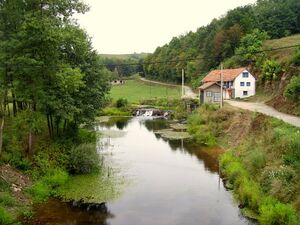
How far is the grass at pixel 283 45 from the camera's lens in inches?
2308

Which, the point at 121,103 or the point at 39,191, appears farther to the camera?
the point at 121,103

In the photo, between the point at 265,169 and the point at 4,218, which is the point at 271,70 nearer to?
the point at 265,169

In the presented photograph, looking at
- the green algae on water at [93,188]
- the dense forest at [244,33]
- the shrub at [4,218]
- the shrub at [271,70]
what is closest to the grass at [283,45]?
the shrub at [271,70]

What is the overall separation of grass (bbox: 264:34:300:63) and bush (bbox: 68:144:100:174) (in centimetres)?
3629

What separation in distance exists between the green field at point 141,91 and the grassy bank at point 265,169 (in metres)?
47.8

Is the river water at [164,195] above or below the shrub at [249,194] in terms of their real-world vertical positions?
below

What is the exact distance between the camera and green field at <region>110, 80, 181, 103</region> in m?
87.4

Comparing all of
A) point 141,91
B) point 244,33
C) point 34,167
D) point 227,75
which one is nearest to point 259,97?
point 227,75

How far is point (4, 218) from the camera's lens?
735 inches

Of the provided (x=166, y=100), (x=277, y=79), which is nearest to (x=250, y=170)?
(x=277, y=79)

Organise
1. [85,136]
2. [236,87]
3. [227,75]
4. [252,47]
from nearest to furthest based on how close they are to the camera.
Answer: [85,136]
[236,87]
[227,75]
[252,47]

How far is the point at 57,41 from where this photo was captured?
23828 millimetres

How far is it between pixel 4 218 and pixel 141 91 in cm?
8533

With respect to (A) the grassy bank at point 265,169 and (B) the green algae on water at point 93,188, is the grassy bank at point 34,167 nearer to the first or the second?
(B) the green algae on water at point 93,188
